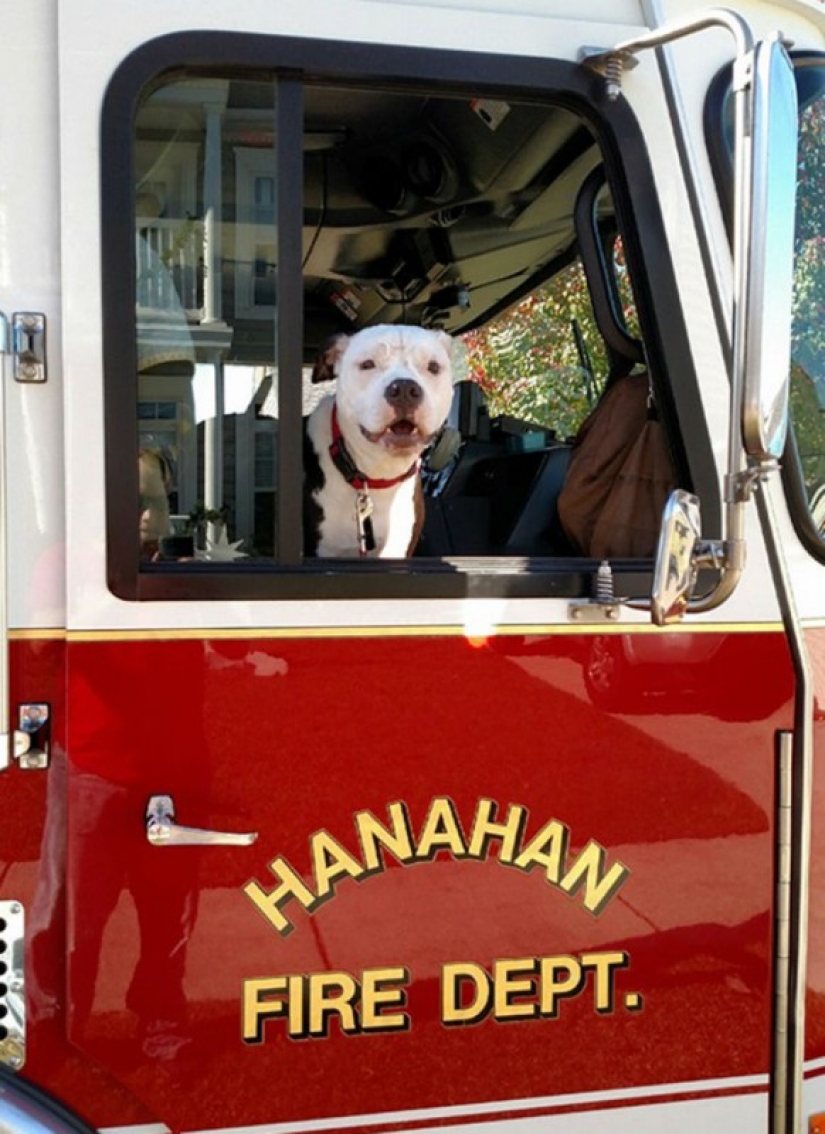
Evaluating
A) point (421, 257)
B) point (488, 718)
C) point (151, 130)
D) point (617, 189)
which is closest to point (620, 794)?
point (488, 718)

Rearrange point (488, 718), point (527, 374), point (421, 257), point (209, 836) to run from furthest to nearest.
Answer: point (421, 257) → point (527, 374) → point (488, 718) → point (209, 836)

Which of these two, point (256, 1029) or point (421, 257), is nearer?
point (256, 1029)

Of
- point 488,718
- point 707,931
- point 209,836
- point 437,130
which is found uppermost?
point 437,130

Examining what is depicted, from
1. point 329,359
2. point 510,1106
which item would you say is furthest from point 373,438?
point 510,1106

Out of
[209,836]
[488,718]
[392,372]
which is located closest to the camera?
[209,836]

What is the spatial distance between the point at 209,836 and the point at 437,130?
5.57ft

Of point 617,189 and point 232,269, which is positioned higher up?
point 617,189

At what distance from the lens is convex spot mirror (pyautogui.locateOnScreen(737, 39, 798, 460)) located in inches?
58.3

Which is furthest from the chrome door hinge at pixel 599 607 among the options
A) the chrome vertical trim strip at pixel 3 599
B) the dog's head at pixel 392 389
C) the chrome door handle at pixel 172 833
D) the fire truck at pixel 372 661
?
the chrome vertical trim strip at pixel 3 599

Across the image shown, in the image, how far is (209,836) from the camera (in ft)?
5.47

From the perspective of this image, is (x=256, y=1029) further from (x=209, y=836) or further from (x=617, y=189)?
(x=617, y=189)

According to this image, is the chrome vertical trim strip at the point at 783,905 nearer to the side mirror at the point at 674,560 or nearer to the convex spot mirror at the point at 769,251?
the side mirror at the point at 674,560

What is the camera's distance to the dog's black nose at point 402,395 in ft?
8.14

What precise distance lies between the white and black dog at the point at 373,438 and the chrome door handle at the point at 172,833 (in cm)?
61
